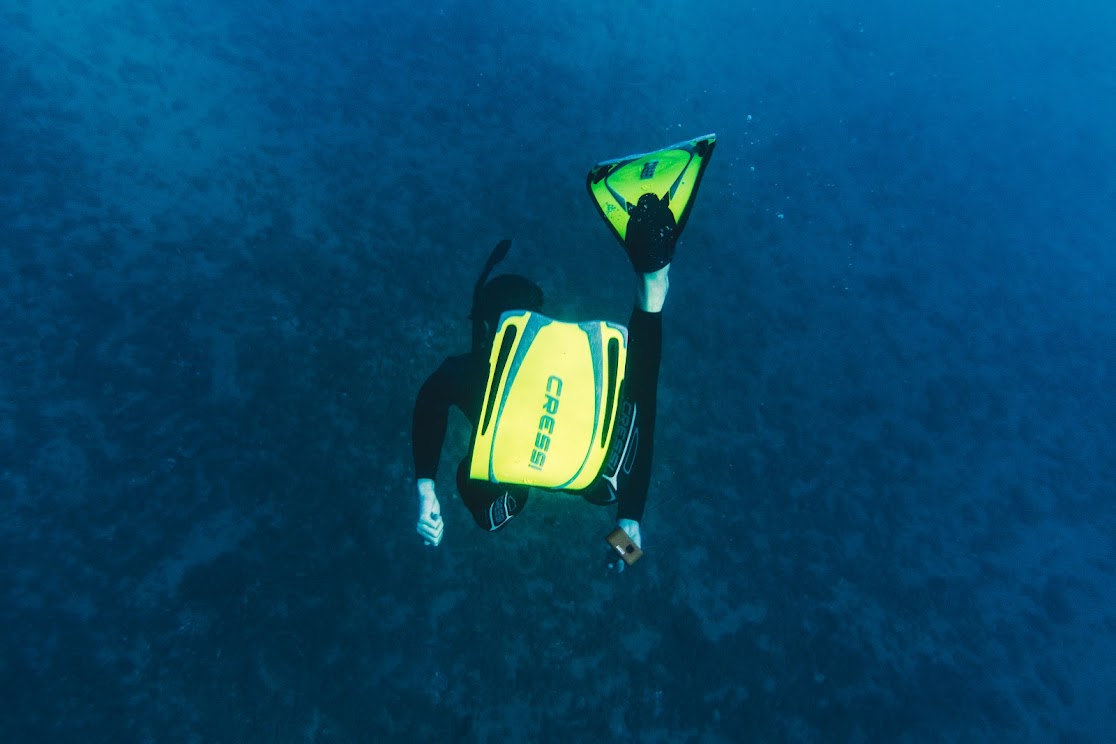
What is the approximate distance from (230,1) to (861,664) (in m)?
5.63

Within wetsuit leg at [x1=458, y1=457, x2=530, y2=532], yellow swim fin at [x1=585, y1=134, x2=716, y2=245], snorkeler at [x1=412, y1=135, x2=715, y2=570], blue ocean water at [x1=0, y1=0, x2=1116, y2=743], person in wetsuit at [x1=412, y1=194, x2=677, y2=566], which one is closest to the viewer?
snorkeler at [x1=412, y1=135, x2=715, y2=570]

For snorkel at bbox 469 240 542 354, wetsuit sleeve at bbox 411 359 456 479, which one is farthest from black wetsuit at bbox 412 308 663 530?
snorkel at bbox 469 240 542 354

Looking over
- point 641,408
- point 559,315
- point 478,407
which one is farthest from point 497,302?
point 559,315

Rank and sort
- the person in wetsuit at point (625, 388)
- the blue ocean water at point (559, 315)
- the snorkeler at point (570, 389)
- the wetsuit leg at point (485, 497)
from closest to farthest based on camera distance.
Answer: the snorkeler at point (570, 389) → the wetsuit leg at point (485, 497) → the person in wetsuit at point (625, 388) → the blue ocean water at point (559, 315)

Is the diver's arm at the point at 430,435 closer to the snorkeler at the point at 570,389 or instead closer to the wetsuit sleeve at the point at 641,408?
the snorkeler at the point at 570,389

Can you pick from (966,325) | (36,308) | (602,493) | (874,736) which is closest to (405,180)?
(36,308)

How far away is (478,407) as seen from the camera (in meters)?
1.95

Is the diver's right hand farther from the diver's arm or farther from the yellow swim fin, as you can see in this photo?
the yellow swim fin

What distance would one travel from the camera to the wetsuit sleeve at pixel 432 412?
209 cm

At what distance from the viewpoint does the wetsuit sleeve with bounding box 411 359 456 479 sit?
2.09 metres

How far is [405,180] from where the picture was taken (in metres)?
3.20

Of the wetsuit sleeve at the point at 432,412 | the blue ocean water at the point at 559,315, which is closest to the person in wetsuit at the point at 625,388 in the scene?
the wetsuit sleeve at the point at 432,412

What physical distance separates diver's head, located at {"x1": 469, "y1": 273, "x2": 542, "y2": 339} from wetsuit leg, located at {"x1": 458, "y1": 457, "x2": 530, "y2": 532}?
0.60 m

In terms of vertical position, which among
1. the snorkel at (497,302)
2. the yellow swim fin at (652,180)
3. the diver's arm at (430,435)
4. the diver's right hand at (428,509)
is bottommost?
the diver's right hand at (428,509)
